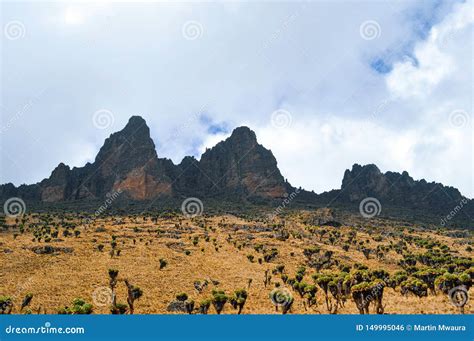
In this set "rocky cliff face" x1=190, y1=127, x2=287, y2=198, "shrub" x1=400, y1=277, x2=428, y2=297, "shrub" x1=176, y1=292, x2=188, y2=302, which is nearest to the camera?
"shrub" x1=400, y1=277, x2=428, y2=297

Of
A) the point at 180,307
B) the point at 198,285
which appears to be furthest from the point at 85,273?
the point at 180,307

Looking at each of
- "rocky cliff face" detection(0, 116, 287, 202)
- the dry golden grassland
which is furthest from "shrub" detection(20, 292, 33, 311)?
"rocky cliff face" detection(0, 116, 287, 202)

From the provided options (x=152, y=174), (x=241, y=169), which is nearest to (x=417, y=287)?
(x=152, y=174)

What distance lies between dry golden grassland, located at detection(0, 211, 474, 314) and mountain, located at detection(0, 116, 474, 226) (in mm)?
51180

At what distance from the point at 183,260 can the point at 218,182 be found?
10667 centimetres

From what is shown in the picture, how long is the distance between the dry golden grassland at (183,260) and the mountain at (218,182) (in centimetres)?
5118

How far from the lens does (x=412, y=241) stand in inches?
3236

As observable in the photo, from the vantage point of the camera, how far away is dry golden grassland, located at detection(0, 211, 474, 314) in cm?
3741

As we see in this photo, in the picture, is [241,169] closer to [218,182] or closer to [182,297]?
[218,182]

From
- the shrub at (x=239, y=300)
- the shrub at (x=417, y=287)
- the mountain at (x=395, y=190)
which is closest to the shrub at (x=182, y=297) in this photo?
the shrub at (x=239, y=300)

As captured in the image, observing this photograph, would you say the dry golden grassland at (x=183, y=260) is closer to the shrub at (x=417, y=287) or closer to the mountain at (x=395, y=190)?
the shrub at (x=417, y=287)

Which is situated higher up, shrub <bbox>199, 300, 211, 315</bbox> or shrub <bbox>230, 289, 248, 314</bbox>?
shrub <bbox>230, 289, 248, 314</bbox>

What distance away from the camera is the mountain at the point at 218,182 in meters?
149

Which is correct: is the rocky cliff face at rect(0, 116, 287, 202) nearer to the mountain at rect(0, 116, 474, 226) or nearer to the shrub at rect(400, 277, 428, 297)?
the mountain at rect(0, 116, 474, 226)
